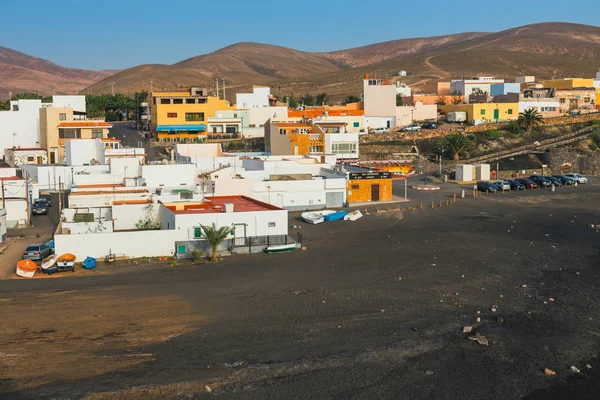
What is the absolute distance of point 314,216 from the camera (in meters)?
37.6

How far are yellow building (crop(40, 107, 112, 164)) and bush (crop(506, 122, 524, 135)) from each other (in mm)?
39278

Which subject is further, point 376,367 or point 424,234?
point 424,234

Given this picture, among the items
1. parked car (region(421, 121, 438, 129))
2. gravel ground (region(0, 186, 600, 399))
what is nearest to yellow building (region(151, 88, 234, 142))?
parked car (region(421, 121, 438, 129))

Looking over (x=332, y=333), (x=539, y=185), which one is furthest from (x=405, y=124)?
(x=332, y=333)

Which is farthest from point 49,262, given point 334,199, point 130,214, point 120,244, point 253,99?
point 253,99

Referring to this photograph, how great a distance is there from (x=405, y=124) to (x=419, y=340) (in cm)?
6011

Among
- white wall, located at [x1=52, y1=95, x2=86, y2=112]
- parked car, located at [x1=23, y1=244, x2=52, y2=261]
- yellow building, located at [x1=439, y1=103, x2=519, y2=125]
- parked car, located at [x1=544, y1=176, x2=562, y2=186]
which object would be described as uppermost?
white wall, located at [x1=52, y1=95, x2=86, y2=112]

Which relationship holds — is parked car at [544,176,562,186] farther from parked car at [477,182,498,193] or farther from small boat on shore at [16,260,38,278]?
small boat on shore at [16,260,38,278]

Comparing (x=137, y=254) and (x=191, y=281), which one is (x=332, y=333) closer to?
(x=191, y=281)

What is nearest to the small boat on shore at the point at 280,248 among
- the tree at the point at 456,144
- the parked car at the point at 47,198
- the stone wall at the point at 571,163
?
the parked car at the point at 47,198

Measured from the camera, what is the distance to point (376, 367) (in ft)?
57.1

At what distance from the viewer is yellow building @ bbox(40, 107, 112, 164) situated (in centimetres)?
6228

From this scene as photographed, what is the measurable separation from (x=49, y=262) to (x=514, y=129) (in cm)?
5405

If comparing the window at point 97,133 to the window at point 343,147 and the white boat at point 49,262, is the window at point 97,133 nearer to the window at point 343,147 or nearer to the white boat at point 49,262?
the window at point 343,147
